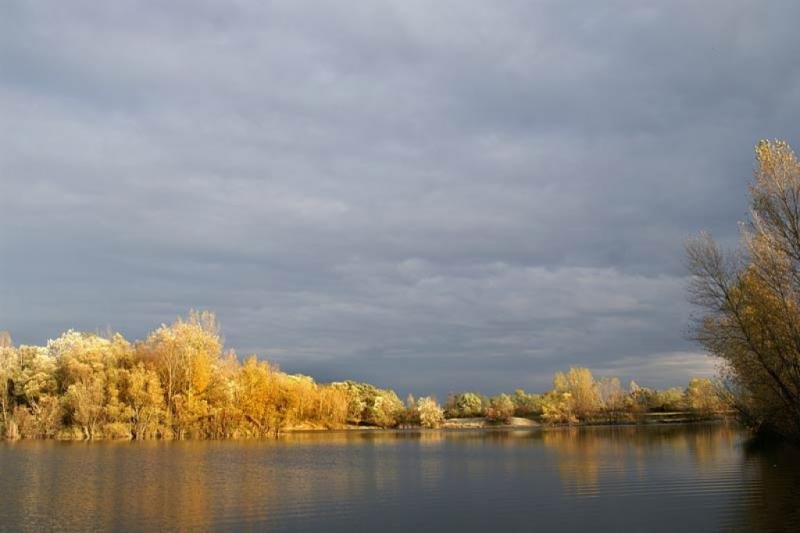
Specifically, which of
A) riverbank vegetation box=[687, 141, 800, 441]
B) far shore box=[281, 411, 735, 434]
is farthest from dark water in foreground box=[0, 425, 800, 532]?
far shore box=[281, 411, 735, 434]

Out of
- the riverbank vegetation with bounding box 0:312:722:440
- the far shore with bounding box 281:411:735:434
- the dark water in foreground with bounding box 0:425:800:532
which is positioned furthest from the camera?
the far shore with bounding box 281:411:735:434

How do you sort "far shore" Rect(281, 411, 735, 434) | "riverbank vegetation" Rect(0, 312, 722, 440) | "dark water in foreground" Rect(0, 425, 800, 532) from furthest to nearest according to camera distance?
"far shore" Rect(281, 411, 735, 434)
"riverbank vegetation" Rect(0, 312, 722, 440)
"dark water in foreground" Rect(0, 425, 800, 532)

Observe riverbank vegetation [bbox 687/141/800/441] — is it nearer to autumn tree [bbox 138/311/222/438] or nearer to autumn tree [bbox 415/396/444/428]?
autumn tree [bbox 138/311/222/438]

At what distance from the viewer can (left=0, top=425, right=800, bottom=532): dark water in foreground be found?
834 inches

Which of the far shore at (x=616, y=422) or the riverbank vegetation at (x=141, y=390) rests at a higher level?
the riverbank vegetation at (x=141, y=390)

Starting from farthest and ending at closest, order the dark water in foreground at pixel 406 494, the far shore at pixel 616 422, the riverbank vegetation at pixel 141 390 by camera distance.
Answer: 1. the far shore at pixel 616 422
2. the riverbank vegetation at pixel 141 390
3. the dark water in foreground at pixel 406 494

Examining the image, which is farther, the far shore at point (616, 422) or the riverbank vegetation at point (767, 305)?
the far shore at point (616, 422)

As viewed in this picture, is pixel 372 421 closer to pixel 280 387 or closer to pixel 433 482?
pixel 280 387

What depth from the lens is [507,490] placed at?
30.0m

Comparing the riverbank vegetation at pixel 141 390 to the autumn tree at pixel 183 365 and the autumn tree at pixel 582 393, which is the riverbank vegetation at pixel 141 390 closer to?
the autumn tree at pixel 183 365

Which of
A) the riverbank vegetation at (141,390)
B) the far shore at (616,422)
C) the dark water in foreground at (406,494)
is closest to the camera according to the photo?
the dark water in foreground at (406,494)

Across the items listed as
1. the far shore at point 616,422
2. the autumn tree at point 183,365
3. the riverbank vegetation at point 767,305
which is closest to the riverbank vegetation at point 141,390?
the autumn tree at point 183,365

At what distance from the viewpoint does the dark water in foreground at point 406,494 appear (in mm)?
21188

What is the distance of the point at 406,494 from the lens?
29.1m
